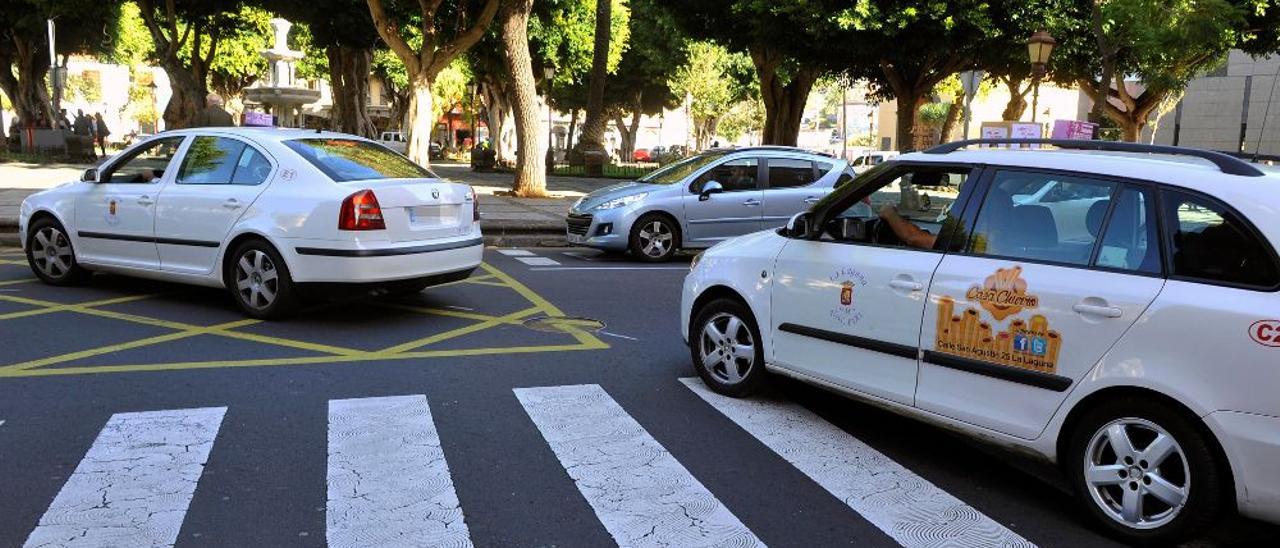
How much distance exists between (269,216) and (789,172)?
281 inches

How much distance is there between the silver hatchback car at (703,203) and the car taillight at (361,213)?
16.4 ft

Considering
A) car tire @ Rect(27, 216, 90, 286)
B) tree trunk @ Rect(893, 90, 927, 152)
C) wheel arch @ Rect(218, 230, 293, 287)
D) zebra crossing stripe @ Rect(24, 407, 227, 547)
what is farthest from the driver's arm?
tree trunk @ Rect(893, 90, 927, 152)

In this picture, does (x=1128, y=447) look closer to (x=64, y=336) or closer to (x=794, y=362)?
(x=794, y=362)

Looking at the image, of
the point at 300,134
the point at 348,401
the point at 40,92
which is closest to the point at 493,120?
the point at 40,92

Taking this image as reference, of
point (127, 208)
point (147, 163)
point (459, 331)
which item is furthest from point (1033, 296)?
point (147, 163)

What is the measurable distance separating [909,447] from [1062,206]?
4.88 feet

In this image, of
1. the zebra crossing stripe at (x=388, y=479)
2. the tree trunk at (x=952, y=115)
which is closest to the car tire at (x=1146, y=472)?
the zebra crossing stripe at (x=388, y=479)

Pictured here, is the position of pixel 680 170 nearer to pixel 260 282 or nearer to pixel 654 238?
pixel 654 238

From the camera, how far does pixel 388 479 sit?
4246mm

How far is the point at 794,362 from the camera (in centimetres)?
523

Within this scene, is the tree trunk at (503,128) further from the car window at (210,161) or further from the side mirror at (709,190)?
the car window at (210,161)

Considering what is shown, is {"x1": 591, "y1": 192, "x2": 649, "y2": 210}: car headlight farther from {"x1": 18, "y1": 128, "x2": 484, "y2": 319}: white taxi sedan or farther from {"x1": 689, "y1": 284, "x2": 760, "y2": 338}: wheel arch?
{"x1": 689, "y1": 284, "x2": 760, "y2": 338}: wheel arch

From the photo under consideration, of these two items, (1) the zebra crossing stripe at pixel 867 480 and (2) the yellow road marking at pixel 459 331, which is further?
(2) the yellow road marking at pixel 459 331

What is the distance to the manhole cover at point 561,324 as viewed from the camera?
7.66 m
